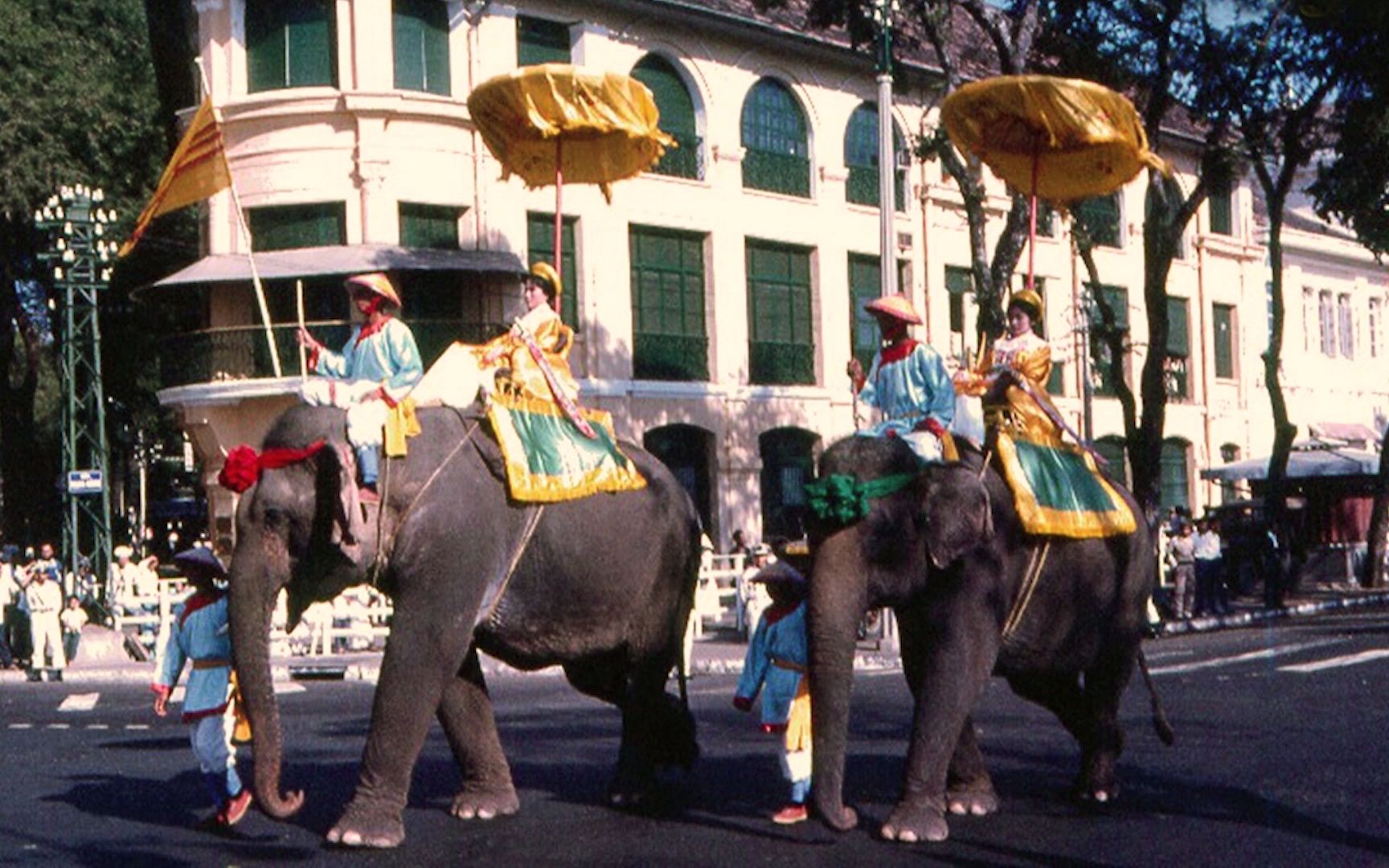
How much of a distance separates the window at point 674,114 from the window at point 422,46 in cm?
382

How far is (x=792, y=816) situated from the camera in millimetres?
10914

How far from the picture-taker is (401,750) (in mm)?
10359

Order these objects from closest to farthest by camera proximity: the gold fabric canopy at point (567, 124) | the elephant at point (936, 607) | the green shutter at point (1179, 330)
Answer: the elephant at point (936, 607), the gold fabric canopy at point (567, 124), the green shutter at point (1179, 330)

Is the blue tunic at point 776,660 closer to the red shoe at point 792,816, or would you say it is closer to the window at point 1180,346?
the red shoe at point 792,816

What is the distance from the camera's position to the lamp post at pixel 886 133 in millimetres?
25125

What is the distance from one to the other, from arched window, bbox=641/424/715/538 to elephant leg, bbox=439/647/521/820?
2589 cm

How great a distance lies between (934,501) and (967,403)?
1.41 meters

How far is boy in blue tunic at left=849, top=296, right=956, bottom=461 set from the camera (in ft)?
34.9

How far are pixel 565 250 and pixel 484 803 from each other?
80.9 feet

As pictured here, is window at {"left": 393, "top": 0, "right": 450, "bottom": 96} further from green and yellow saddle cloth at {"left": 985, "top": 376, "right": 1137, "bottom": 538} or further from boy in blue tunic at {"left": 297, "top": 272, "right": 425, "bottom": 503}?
green and yellow saddle cloth at {"left": 985, "top": 376, "right": 1137, "bottom": 538}

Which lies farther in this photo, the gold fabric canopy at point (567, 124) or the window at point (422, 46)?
the window at point (422, 46)

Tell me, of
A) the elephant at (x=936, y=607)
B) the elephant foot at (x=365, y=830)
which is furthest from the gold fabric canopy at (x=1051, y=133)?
the elephant foot at (x=365, y=830)

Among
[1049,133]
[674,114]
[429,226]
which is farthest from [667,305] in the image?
[1049,133]

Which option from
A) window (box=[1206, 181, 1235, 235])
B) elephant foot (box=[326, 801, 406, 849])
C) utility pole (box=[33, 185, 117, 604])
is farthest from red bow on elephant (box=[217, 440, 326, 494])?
window (box=[1206, 181, 1235, 235])
